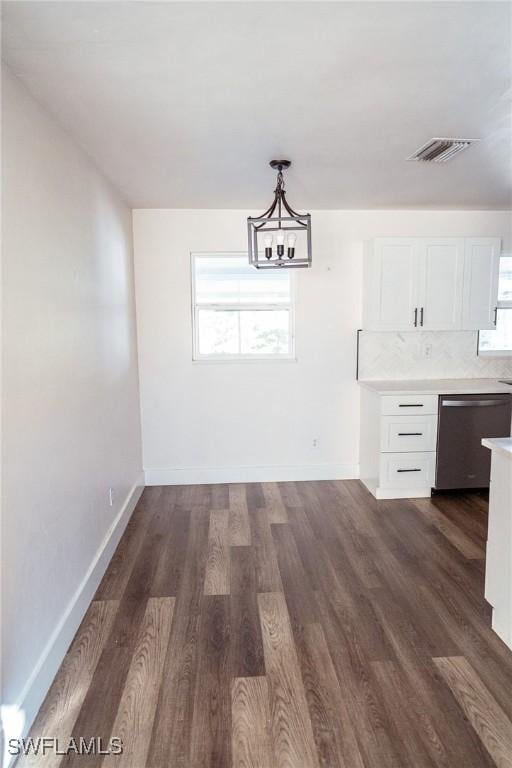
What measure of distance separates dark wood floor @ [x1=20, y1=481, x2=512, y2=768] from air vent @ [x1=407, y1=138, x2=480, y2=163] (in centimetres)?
261

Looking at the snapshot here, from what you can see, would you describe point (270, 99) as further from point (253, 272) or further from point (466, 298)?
point (466, 298)

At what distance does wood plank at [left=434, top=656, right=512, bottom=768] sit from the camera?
5.57 feet

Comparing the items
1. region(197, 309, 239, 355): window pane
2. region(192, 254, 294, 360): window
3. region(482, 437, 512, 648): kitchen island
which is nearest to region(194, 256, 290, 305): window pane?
region(192, 254, 294, 360): window

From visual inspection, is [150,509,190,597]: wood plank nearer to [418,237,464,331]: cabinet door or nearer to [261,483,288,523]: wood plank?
[261,483,288,523]: wood plank

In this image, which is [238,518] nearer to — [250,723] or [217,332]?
[217,332]

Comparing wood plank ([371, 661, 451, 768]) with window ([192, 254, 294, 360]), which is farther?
window ([192, 254, 294, 360])

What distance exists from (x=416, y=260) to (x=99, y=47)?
322cm

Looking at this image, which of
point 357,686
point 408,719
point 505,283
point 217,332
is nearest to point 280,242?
point 217,332

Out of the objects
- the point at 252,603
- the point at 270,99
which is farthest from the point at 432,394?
the point at 270,99

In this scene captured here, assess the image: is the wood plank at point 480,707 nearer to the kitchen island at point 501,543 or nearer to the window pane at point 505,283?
the kitchen island at point 501,543

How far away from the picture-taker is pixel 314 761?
1657 mm

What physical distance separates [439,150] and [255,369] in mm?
2424

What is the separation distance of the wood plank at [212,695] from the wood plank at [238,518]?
30.6 inches

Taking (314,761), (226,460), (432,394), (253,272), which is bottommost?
(314,761)
